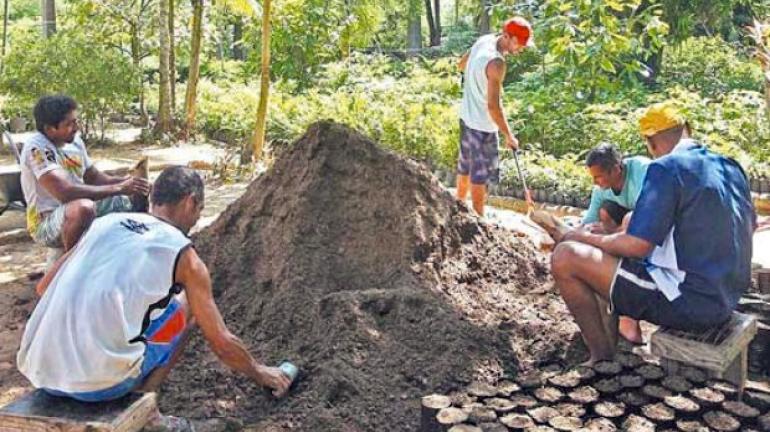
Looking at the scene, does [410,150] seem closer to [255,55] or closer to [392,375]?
[392,375]

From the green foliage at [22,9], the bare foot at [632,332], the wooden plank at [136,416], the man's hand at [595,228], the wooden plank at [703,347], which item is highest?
the green foliage at [22,9]

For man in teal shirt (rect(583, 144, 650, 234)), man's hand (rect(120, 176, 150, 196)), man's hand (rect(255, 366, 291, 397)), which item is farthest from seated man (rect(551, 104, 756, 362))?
man's hand (rect(120, 176, 150, 196))

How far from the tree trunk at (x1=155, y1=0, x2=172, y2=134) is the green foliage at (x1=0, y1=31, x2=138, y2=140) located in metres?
0.45

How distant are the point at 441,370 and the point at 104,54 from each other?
33.4 ft

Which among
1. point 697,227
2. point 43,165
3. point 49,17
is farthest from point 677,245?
point 49,17

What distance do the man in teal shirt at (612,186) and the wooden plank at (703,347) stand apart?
32.2 inches

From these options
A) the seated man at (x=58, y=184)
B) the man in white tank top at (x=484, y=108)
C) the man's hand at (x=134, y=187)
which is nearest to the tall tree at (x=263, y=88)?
the man in white tank top at (x=484, y=108)

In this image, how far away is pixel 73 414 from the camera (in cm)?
308

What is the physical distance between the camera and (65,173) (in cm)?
500

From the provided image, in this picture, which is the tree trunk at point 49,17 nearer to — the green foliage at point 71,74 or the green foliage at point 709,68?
the green foliage at point 71,74

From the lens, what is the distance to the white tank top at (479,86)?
680 cm

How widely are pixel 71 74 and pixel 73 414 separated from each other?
10140 mm

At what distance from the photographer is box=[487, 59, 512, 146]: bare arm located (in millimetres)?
6645

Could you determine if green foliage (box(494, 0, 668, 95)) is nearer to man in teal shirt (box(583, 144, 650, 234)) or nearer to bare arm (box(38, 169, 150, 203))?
man in teal shirt (box(583, 144, 650, 234))
